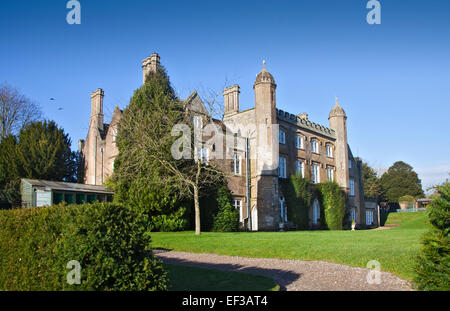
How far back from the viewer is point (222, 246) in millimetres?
14742

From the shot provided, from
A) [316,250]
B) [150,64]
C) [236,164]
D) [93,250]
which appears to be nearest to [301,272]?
[316,250]

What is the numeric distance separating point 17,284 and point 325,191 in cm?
3161

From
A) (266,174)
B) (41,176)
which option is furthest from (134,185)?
(41,176)

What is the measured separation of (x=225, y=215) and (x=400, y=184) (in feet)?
181

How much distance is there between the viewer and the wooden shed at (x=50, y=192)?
22.2 m

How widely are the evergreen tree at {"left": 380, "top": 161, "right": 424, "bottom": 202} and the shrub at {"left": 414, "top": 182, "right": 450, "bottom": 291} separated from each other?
67.4m

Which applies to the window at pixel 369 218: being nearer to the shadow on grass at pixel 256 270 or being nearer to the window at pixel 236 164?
the window at pixel 236 164

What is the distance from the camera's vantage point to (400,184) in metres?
70.1

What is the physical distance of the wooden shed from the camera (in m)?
22.2

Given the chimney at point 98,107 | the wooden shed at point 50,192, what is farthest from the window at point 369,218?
the wooden shed at point 50,192

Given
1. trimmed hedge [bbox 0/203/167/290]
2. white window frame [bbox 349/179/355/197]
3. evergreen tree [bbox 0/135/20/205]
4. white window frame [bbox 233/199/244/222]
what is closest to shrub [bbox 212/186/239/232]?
white window frame [bbox 233/199/244/222]

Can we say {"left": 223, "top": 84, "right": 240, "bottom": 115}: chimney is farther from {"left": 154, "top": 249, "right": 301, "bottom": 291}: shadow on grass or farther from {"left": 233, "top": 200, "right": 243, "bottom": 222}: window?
{"left": 154, "top": 249, "right": 301, "bottom": 291}: shadow on grass

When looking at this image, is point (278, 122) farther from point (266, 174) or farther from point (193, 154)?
point (193, 154)

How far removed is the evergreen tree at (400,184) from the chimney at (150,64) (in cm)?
5588
